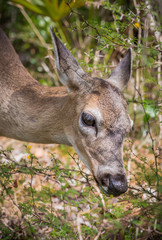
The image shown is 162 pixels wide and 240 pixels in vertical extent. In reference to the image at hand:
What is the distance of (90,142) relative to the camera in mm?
3160

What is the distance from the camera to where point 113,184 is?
2.75 meters

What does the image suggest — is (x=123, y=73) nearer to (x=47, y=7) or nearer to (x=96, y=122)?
(x=96, y=122)

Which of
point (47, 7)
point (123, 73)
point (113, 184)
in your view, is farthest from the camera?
point (47, 7)

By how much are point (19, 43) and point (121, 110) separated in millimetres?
6441


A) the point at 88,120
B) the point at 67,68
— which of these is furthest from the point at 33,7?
the point at 88,120

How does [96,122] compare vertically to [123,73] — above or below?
below

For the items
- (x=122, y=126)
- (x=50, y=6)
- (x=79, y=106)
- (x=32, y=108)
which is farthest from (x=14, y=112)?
(x=50, y=6)

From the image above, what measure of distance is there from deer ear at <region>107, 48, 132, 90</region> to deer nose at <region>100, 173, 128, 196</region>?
139cm

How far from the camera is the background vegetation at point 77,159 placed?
2.68 metres

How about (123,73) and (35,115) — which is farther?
(123,73)

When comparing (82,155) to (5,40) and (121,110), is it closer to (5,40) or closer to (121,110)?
(121,110)

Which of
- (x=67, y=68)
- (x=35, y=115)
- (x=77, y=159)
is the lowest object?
(x=77, y=159)

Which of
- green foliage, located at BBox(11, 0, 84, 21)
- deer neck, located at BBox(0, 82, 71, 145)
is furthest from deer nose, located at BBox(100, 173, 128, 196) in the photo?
green foliage, located at BBox(11, 0, 84, 21)

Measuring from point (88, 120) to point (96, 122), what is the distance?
0.10m
